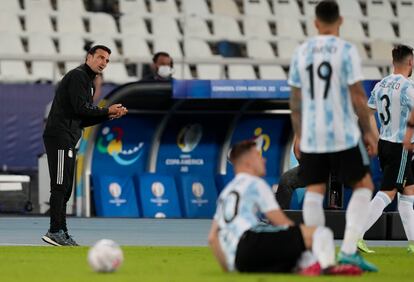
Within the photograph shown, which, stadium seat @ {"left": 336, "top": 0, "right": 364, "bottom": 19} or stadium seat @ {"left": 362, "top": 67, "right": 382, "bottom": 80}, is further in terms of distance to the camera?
stadium seat @ {"left": 336, "top": 0, "right": 364, "bottom": 19}

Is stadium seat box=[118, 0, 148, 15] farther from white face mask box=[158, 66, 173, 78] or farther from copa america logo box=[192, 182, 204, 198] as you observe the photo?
white face mask box=[158, 66, 173, 78]

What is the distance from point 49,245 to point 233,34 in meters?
14.9

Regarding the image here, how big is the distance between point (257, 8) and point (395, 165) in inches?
638

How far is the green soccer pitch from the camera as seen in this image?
7.99 metres

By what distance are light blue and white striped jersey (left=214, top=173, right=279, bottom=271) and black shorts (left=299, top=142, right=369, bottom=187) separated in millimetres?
835

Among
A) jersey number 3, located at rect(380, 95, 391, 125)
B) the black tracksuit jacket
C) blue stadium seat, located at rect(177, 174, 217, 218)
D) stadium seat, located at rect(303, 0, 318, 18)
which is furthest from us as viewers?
stadium seat, located at rect(303, 0, 318, 18)

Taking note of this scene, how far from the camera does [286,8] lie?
27.8 meters

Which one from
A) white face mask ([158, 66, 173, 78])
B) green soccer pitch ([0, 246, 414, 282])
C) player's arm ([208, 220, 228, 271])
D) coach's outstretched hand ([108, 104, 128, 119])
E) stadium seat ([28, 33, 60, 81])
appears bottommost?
green soccer pitch ([0, 246, 414, 282])

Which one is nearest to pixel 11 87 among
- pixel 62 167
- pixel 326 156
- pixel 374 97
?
pixel 62 167

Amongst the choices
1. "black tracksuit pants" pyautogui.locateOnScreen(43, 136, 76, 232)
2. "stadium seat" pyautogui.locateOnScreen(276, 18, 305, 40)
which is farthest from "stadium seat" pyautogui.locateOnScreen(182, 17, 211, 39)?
"black tracksuit pants" pyautogui.locateOnScreen(43, 136, 76, 232)

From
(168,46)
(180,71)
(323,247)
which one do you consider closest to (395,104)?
(323,247)

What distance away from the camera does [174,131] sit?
20.5 m

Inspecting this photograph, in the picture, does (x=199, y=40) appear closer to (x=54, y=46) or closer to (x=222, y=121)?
(x=54, y=46)

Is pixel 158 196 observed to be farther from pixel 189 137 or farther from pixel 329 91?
pixel 329 91
